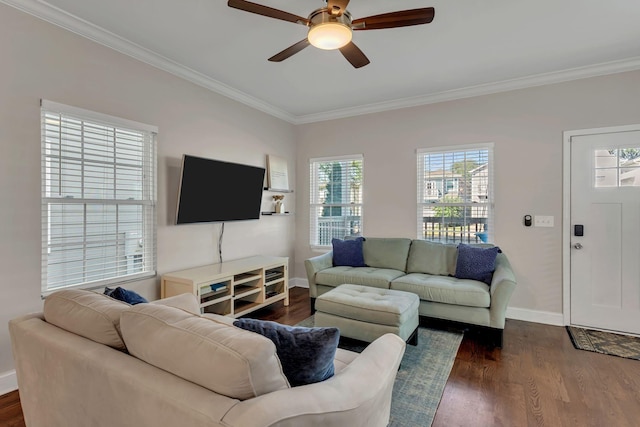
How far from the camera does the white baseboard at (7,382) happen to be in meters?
2.20

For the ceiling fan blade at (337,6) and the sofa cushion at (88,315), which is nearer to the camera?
the sofa cushion at (88,315)

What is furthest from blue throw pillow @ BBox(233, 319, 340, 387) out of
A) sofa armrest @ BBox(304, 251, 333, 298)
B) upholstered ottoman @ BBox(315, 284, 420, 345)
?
sofa armrest @ BBox(304, 251, 333, 298)

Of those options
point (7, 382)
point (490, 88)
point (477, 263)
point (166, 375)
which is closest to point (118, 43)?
point (7, 382)

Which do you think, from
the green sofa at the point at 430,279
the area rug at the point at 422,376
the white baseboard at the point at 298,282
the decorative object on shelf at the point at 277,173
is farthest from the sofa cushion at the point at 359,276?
the decorative object on shelf at the point at 277,173

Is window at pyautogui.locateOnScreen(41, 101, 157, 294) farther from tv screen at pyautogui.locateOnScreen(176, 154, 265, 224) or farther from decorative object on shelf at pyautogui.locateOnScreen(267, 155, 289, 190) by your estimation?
decorative object on shelf at pyautogui.locateOnScreen(267, 155, 289, 190)

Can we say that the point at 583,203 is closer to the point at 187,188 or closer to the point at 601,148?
the point at 601,148

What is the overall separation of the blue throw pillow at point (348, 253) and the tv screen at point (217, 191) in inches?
45.5

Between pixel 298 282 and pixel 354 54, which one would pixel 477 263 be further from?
pixel 298 282

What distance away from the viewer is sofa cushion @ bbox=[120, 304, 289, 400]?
0.95m

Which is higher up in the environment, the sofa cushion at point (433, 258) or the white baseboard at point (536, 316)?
the sofa cushion at point (433, 258)

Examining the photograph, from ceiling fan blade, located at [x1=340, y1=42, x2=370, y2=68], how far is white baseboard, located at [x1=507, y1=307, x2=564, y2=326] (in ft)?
10.6

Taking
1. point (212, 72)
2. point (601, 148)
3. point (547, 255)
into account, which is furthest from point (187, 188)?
point (601, 148)

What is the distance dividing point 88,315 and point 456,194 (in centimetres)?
392

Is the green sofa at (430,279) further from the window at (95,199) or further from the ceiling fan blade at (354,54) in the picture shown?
the ceiling fan blade at (354,54)
